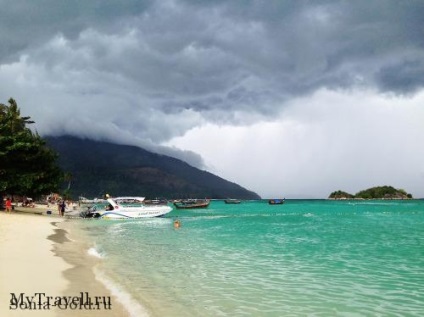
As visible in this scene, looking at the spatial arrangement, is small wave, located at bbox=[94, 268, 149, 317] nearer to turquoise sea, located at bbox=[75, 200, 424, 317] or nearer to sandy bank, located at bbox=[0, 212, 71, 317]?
turquoise sea, located at bbox=[75, 200, 424, 317]

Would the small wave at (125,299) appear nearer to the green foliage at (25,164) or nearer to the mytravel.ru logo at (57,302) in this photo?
the mytravel.ru logo at (57,302)

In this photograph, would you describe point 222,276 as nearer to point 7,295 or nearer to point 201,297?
point 201,297

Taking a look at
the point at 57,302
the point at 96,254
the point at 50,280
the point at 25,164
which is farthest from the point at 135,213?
the point at 57,302

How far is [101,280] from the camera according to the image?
13.2 meters

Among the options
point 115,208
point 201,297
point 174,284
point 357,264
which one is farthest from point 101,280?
point 115,208

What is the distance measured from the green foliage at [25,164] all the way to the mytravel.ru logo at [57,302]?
4785 centimetres

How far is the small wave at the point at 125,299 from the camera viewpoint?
377 inches

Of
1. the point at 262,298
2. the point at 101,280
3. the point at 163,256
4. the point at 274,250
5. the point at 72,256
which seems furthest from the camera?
the point at 274,250

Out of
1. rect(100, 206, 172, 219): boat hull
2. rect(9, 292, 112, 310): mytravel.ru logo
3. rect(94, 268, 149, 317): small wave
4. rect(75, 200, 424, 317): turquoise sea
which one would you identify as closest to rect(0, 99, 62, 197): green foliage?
rect(100, 206, 172, 219): boat hull

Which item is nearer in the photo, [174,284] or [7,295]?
[7,295]

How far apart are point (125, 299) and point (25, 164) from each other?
177ft

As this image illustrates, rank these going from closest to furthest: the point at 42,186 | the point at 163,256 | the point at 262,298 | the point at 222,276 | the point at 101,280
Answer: the point at 262,298 → the point at 101,280 → the point at 222,276 → the point at 163,256 → the point at 42,186

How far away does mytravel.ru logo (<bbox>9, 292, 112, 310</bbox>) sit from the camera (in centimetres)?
893

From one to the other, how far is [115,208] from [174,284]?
1965 inches
